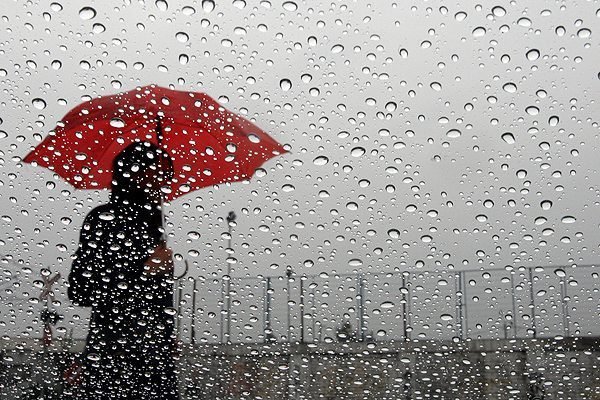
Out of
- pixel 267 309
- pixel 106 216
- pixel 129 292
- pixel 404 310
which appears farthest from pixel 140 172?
pixel 404 310

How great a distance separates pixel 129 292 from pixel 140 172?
280 millimetres

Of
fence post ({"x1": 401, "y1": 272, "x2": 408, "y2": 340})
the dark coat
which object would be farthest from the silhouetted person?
fence post ({"x1": 401, "y1": 272, "x2": 408, "y2": 340})

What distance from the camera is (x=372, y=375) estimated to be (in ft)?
5.19

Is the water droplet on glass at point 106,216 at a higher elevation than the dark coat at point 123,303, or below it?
higher

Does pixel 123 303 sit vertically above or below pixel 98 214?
below

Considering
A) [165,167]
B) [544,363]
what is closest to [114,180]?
[165,167]

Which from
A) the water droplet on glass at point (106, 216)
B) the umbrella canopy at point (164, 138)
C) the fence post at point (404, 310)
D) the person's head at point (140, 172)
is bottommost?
the fence post at point (404, 310)

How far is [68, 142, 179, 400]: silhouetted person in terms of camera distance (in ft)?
5.14

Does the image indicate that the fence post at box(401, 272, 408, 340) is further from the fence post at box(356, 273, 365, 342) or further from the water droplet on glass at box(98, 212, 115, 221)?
the water droplet on glass at box(98, 212, 115, 221)

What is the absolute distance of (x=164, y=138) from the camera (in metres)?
1.73

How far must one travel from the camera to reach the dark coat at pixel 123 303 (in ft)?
5.14

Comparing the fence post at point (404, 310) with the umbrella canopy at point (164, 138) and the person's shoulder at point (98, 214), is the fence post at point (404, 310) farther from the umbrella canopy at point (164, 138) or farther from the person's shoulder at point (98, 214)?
the person's shoulder at point (98, 214)

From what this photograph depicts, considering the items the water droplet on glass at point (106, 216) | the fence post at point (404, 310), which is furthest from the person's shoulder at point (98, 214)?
the fence post at point (404, 310)

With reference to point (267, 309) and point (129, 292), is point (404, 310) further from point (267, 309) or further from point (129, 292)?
point (129, 292)
